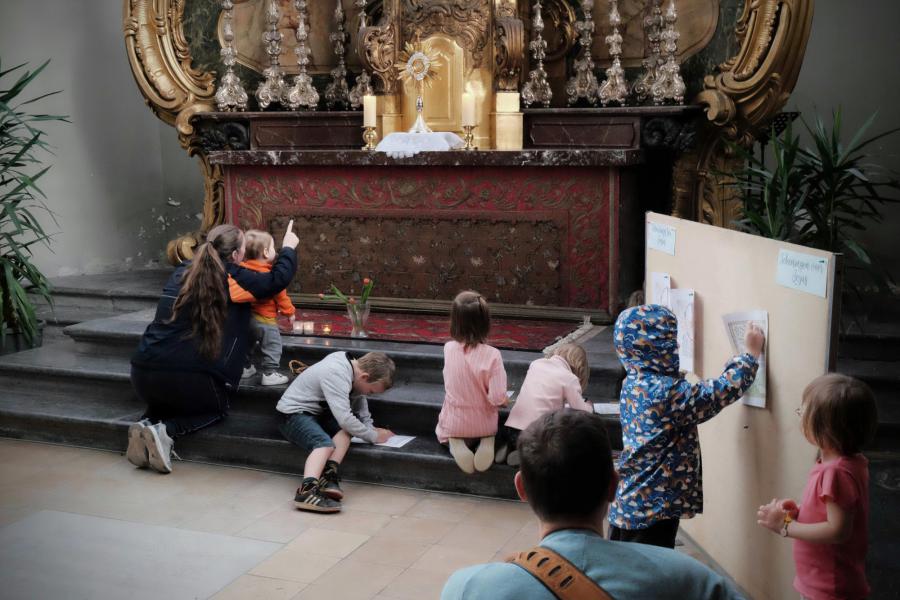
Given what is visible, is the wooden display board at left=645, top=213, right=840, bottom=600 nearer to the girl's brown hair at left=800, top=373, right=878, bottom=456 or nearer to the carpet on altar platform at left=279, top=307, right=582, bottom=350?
the girl's brown hair at left=800, top=373, right=878, bottom=456

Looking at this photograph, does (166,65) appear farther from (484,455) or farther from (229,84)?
(484,455)

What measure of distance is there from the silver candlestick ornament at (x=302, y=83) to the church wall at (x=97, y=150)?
93.6 inches

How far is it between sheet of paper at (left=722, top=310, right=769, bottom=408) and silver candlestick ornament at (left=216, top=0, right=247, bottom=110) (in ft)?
19.2

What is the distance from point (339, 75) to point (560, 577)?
750 centimetres

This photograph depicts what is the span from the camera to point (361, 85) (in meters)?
8.64

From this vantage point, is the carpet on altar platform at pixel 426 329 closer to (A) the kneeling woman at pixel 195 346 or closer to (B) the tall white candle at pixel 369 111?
(A) the kneeling woman at pixel 195 346

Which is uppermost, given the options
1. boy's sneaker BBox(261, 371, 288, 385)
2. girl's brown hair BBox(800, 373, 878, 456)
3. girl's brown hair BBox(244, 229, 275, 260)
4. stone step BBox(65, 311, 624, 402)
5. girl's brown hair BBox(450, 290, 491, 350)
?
girl's brown hair BBox(244, 229, 275, 260)

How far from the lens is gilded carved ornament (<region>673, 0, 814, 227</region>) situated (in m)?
7.20

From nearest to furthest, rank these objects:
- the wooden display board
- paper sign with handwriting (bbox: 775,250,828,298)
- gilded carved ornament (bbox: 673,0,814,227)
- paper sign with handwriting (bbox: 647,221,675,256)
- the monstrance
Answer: paper sign with handwriting (bbox: 775,250,828,298) < the wooden display board < paper sign with handwriting (bbox: 647,221,675,256) < gilded carved ornament (bbox: 673,0,814,227) < the monstrance

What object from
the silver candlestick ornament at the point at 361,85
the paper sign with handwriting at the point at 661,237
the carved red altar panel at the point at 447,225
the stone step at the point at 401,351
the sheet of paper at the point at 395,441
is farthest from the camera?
the silver candlestick ornament at the point at 361,85

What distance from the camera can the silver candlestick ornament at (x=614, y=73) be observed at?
7.73 metres

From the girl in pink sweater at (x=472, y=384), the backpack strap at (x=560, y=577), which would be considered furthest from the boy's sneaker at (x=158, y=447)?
the backpack strap at (x=560, y=577)

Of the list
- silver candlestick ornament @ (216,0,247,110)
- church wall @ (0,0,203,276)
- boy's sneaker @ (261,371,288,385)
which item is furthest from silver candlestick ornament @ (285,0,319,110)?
boy's sneaker @ (261,371,288,385)

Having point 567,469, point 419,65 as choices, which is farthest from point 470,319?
point 419,65
